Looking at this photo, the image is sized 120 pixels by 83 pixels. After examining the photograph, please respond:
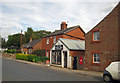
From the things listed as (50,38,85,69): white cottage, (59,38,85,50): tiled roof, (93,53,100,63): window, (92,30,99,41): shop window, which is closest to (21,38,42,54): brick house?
(50,38,85,69): white cottage

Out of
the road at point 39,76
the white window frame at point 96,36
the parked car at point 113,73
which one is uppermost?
the white window frame at point 96,36

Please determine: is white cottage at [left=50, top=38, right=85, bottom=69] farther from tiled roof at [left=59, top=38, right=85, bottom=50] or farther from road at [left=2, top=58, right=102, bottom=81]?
road at [left=2, top=58, right=102, bottom=81]

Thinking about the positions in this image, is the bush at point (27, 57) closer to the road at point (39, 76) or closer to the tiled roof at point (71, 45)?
the tiled roof at point (71, 45)

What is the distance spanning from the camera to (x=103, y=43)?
49.3 ft

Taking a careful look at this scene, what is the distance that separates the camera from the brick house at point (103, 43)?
1401cm

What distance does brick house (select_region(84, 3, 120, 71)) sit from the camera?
46.0 feet

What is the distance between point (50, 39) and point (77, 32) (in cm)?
705

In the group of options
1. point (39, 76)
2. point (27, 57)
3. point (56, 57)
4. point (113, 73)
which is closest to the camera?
point (113, 73)

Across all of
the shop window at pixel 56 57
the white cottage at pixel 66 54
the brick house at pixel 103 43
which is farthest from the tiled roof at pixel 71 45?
the brick house at pixel 103 43

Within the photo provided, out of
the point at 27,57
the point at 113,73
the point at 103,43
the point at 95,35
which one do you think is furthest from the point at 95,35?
the point at 27,57

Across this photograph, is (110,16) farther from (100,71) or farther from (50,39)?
(50,39)

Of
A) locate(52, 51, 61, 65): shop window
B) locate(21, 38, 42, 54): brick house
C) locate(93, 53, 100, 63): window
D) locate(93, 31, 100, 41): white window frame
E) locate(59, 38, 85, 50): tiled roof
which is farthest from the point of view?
locate(21, 38, 42, 54): brick house

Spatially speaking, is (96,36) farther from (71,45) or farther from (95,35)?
(71,45)

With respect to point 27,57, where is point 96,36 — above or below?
above
